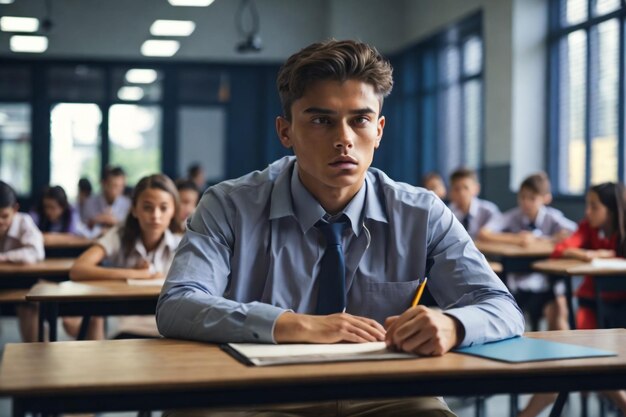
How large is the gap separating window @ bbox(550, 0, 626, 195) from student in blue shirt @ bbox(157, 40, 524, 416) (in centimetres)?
529

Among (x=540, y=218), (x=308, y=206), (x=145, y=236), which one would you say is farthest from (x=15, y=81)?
(x=308, y=206)

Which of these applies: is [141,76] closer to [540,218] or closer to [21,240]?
[540,218]

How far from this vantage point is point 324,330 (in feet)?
5.28

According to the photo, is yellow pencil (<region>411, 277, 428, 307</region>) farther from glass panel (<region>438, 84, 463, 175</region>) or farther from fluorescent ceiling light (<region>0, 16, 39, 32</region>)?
fluorescent ceiling light (<region>0, 16, 39, 32</region>)

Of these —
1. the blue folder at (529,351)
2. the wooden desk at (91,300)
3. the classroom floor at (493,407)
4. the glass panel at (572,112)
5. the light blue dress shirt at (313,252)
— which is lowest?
the classroom floor at (493,407)

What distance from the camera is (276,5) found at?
41.0 feet

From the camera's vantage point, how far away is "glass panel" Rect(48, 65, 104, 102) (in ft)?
39.9

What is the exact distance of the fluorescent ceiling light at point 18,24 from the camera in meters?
10.6

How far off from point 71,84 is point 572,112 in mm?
7139

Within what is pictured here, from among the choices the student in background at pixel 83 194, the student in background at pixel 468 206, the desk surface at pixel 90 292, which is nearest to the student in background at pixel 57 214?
the student in background at pixel 83 194

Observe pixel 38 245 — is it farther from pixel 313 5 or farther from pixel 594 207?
pixel 313 5

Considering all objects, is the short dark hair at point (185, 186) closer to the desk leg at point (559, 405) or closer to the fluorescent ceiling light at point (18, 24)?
the desk leg at point (559, 405)

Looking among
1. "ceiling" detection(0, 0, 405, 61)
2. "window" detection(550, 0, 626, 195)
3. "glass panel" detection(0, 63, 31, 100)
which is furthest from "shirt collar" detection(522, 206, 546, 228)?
"glass panel" detection(0, 63, 31, 100)

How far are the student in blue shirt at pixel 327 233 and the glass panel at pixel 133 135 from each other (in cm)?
1054
